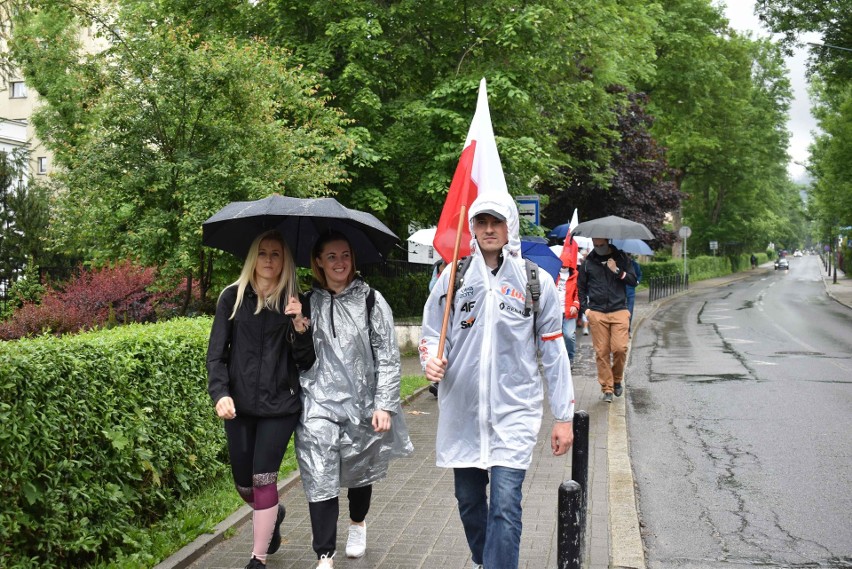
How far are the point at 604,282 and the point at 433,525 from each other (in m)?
5.34

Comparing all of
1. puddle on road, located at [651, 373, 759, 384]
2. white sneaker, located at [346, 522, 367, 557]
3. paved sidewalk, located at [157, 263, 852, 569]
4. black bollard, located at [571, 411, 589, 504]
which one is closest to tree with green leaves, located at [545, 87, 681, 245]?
puddle on road, located at [651, 373, 759, 384]

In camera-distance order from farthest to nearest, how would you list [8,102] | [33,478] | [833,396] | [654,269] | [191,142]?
[8,102] < [654,269] < [833,396] < [191,142] < [33,478]

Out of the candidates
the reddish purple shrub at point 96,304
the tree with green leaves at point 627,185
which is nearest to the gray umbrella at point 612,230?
the reddish purple shrub at point 96,304

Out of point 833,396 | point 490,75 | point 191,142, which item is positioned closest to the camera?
point 191,142

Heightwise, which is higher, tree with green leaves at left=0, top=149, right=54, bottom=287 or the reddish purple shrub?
tree with green leaves at left=0, top=149, right=54, bottom=287

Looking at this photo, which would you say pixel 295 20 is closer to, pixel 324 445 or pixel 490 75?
pixel 490 75

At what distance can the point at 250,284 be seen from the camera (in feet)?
15.0

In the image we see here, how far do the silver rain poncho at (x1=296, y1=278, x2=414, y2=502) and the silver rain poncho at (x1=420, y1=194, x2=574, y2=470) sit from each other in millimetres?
478

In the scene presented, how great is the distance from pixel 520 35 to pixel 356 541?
12.3 metres

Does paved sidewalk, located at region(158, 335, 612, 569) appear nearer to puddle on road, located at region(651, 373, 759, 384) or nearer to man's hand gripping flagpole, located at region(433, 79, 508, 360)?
man's hand gripping flagpole, located at region(433, 79, 508, 360)

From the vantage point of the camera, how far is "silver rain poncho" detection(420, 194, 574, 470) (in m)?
4.03

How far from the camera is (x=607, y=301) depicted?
10.3 meters

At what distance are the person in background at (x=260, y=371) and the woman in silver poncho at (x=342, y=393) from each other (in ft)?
0.36

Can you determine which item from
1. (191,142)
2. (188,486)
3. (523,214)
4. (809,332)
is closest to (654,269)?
Answer: (809,332)
